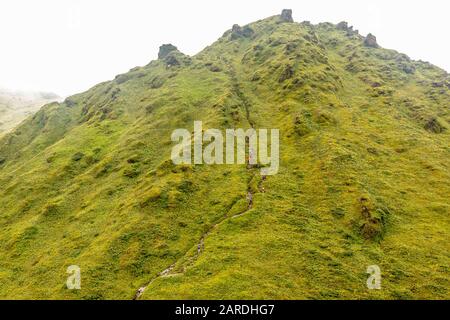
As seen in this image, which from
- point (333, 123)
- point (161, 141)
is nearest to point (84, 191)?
point (161, 141)

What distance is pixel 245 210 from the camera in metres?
97.9

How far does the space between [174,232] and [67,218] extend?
4190 cm

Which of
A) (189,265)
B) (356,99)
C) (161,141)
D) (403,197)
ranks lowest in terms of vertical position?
(189,265)

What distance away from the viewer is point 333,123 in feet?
482

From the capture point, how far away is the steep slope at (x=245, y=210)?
7244cm

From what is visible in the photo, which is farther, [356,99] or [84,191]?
[356,99]

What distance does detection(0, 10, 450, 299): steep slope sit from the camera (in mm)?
72438
